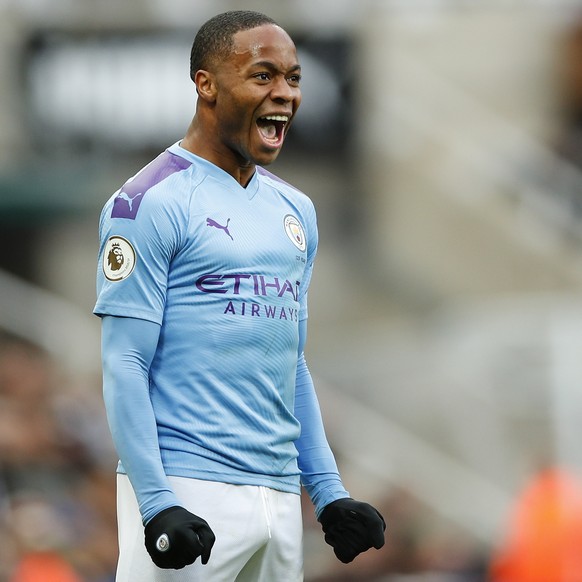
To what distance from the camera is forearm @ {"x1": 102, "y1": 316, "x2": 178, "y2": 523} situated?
11.1ft

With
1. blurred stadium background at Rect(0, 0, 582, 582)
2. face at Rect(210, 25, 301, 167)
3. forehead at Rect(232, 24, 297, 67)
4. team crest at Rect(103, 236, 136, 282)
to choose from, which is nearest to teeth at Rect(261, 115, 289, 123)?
face at Rect(210, 25, 301, 167)

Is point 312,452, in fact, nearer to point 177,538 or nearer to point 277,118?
point 177,538

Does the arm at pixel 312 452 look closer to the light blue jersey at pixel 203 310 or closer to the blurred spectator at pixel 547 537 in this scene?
the light blue jersey at pixel 203 310

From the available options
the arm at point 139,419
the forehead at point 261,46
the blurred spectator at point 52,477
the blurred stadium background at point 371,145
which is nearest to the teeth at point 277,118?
the forehead at point 261,46

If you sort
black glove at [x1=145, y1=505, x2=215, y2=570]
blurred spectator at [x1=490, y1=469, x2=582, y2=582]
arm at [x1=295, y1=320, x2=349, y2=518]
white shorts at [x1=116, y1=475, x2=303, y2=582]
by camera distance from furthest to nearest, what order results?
blurred spectator at [x1=490, y1=469, x2=582, y2=582], arm at [x1=295, y1=320, x2=349, y2=518], white shorts at [x1=116, y1=475, x2=303, y2=582], black glove at [x1=145, y1=505, x2=215, y2=570]

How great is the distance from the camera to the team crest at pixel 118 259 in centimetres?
344

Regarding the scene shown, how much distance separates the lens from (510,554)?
8.51m

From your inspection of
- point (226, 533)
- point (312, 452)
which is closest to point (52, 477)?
point (312, 452)

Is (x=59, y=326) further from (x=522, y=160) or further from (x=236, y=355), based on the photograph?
(x=236, y=355)

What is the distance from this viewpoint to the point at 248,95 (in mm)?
3566

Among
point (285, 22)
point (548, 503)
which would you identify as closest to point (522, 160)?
point (285, 22)

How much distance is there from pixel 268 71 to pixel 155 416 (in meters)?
0.87

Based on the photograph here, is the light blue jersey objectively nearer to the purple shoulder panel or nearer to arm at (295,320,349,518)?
the purple shoulder panel

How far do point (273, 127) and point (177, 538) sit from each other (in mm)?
1046
